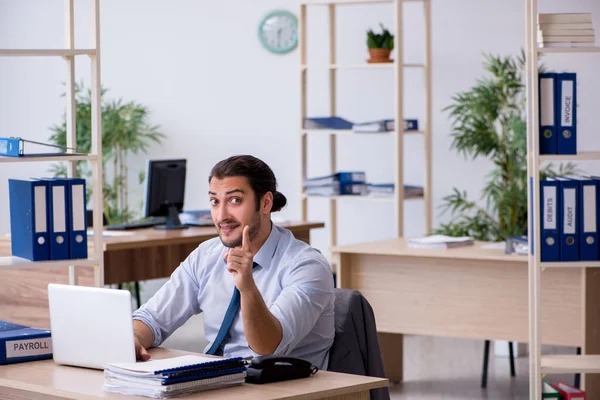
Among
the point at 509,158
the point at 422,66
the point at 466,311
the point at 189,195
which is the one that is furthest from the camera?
the point at 189,195

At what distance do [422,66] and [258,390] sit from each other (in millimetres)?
5029

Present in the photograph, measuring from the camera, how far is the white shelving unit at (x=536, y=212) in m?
4.04

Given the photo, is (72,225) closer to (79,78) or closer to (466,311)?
(466,311)

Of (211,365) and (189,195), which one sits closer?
(211,365)

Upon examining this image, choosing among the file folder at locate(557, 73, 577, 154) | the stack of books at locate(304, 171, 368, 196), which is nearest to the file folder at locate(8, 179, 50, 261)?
the file folder at locate(557, 73, 577, 154)

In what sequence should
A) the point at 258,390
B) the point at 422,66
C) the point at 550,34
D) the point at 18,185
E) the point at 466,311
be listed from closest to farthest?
the point at 258,390, the point at 18,185, the point at 550,34, the point at 466,311, the point at 422,66

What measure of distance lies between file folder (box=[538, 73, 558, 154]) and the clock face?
13.4 feet

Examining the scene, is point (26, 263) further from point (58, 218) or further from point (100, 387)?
point (100, 387)

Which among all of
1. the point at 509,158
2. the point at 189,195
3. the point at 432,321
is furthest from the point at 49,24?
the point at 432,321

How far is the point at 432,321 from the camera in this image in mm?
5191

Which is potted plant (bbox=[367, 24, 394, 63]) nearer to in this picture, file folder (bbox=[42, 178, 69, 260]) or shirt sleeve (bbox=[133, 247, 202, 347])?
file folder (bbox=[42, 178, 69, 260])

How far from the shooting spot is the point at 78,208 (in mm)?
3723

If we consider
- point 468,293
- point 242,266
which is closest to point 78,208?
point 242,266

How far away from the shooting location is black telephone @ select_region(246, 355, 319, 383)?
8.29 ft
